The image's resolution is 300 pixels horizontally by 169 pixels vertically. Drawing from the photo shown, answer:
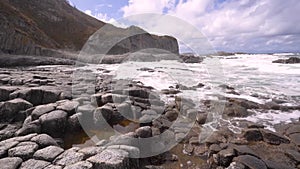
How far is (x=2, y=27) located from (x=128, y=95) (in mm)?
21590

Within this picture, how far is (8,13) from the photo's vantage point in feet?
96.2

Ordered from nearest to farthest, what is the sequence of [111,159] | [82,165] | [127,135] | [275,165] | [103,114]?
1. [82,165]
2. [111,159]
3. [275,165]
4. [127,135]
5. [103,114]

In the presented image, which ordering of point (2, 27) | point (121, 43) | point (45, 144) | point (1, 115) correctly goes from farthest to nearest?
point (121, 43) < point (2, 27) < point (1, 115) < point (45, 144)

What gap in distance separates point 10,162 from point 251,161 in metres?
4.62

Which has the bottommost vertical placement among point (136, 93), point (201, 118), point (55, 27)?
point (201, 118)

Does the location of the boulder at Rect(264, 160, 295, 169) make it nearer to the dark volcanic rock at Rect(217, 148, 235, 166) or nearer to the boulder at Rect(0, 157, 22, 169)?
the dark volcanic rock at Rect(217, 148, 235, 166)

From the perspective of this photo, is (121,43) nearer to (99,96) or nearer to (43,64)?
(43,64)

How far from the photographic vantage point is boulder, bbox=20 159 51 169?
368 centimetres

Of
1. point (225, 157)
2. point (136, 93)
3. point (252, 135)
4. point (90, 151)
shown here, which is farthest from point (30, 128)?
point (252, 135)

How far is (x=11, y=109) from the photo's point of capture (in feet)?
20.5

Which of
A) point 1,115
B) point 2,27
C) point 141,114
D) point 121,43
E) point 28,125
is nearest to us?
point 28,125

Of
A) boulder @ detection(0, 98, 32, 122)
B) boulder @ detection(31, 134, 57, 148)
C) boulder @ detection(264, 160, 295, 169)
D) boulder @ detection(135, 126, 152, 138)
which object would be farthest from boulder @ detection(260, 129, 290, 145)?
boulder @ detection(0, 98, 32, 122)

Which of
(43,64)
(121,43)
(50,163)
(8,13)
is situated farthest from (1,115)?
(121,43)

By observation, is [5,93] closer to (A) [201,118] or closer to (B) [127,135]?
Answer: (B) [127,135]
